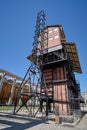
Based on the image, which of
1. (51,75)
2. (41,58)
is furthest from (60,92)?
(41,58)

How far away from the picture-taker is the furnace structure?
48.8 ft

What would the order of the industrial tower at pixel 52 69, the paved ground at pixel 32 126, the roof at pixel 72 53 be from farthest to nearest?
the roof at pixel 72 53 < the industrial tower at pixel 52 69 < the paved ground at pixel 32 126

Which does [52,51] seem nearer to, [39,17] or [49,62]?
[49,62]

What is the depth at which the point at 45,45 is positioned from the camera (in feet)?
62.8

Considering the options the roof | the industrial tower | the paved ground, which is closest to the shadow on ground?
Result: the paved ground

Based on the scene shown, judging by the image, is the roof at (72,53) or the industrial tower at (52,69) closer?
the industrial tower at (52,69)

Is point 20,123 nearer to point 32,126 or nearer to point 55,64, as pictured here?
point 32,126

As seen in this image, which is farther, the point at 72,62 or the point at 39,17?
the point at 39,17

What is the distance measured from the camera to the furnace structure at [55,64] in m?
14.9

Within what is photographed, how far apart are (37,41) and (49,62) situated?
5.08 meters

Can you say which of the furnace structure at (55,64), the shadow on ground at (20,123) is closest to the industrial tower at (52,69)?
the furnace structure at (55,64)

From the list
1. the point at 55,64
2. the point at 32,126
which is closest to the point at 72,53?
the point at 55,64

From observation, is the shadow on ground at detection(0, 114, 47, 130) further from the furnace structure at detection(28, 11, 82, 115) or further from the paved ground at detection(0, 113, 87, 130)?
the furnace structure at detection(28, 11, 82, 115)

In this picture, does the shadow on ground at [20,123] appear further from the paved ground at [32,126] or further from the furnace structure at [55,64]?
the furnace structure at [55,64]
